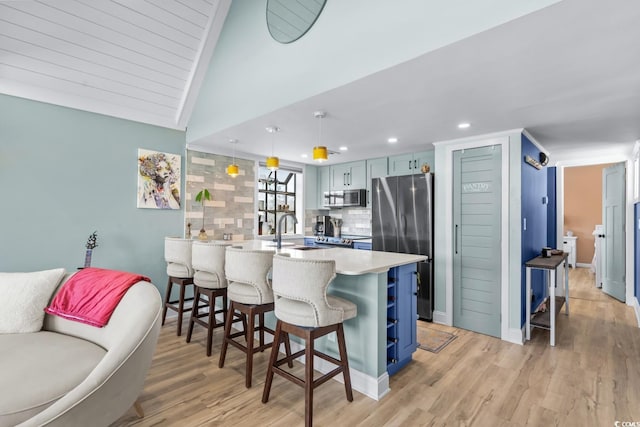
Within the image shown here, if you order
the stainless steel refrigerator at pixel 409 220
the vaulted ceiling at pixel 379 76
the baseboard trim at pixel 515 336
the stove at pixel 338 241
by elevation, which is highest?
the vaulted ceiling at pixel 379 76

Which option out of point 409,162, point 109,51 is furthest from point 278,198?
point 109,51

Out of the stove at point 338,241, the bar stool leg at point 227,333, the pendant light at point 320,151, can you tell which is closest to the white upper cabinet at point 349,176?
the stove at point 338,241

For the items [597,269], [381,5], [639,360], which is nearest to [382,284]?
[381,5]

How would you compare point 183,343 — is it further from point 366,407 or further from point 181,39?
point 181,39

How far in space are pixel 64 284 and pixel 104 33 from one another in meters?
2.35

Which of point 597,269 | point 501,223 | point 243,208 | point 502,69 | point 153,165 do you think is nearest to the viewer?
point 502,69

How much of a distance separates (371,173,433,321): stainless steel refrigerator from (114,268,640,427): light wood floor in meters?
0.86

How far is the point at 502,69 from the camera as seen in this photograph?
2023mm

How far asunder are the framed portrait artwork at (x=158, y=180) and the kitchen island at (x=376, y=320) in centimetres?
242

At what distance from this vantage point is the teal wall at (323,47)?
1.74 metres

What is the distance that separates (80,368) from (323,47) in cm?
259

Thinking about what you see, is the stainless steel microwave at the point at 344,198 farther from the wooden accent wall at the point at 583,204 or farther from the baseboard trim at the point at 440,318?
the wooden accent wall at the point at 583,204

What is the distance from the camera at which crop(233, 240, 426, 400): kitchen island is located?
2.26m

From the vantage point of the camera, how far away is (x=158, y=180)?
12.9ft
